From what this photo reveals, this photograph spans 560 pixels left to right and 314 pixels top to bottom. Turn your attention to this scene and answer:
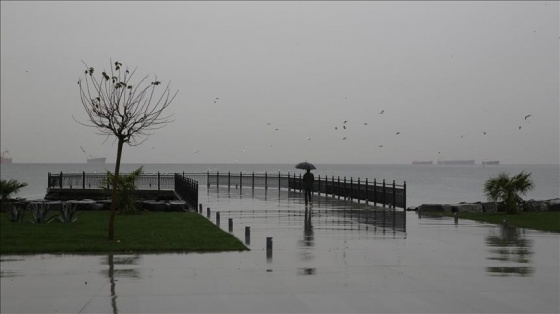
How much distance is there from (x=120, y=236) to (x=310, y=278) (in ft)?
27.6

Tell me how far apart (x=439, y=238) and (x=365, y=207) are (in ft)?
49.6

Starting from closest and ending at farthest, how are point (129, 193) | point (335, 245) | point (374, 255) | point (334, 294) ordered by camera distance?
point (334, 294) → point (374, 255) → point (335, 245) → point (129, 193)

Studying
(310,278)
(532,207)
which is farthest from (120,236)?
(532,207)

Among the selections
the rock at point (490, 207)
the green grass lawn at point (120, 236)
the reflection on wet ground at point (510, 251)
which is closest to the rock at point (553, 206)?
the rock at point (490, 207)

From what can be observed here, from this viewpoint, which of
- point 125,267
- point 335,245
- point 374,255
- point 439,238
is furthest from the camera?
point 439,238

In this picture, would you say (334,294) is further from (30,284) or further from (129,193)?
(129,193)

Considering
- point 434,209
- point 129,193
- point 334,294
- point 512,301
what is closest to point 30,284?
point 334,294

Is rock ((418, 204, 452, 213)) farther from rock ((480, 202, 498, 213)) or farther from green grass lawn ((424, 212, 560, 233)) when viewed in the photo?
green grass lawn ((424, 212, 560, 233))

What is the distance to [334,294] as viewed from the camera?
11.7 meters

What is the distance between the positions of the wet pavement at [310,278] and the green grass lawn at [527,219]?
4.13 meters

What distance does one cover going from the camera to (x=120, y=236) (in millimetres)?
20266

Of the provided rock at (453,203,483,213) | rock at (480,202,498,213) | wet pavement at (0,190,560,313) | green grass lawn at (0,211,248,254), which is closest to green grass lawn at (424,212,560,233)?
rock at (480,202,498,213)

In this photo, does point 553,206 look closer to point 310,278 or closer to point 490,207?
point 490,207

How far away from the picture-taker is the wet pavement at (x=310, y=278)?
426 inches
